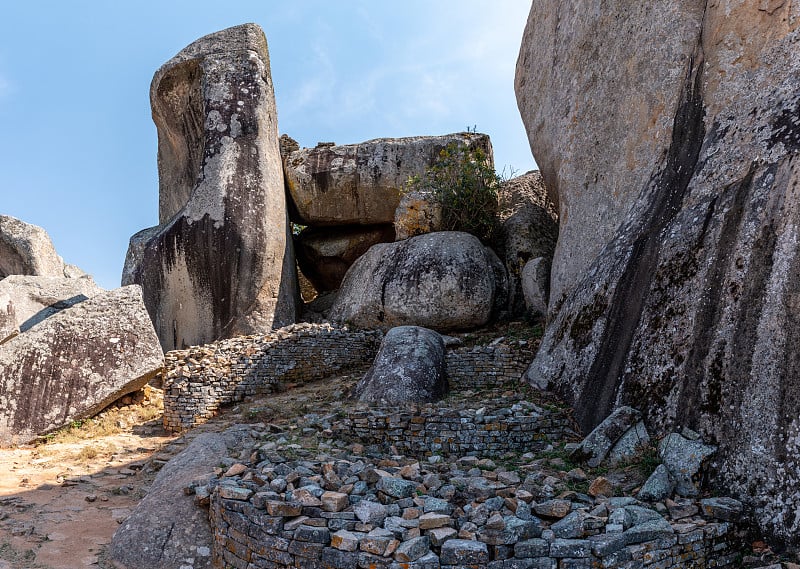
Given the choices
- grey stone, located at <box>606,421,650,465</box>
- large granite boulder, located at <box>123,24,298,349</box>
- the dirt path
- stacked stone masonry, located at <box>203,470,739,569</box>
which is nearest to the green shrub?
large granite boulder, located at <box>123,24,298,349</box>

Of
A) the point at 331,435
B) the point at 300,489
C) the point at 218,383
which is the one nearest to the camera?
the point at 300,489

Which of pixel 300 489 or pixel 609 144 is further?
pixel 609 144

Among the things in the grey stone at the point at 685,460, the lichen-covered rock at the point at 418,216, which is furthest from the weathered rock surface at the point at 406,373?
the lichen-covered rock at the point at 418,216

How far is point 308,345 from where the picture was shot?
11.3 metres

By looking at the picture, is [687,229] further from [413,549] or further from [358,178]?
[358,178]

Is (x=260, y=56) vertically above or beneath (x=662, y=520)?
above

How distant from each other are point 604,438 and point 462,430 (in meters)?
1.57

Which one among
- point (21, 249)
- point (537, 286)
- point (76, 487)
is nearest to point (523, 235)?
point (537, 286)

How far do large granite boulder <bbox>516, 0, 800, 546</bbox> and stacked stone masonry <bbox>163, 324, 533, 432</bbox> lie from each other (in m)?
1.46

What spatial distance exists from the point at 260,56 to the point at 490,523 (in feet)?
39.0

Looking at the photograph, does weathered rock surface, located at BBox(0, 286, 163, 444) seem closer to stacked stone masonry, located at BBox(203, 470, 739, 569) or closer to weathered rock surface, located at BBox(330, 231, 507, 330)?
weathered rock surface, located at BBox(330, 231, 507, 330)

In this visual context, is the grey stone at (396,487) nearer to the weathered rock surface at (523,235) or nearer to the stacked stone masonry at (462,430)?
the stacked stone masonry at (462,430)

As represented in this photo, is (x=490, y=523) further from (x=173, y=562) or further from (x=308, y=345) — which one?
(x=308, y=345)

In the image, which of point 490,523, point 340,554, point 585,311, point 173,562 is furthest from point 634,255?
point 173,562
